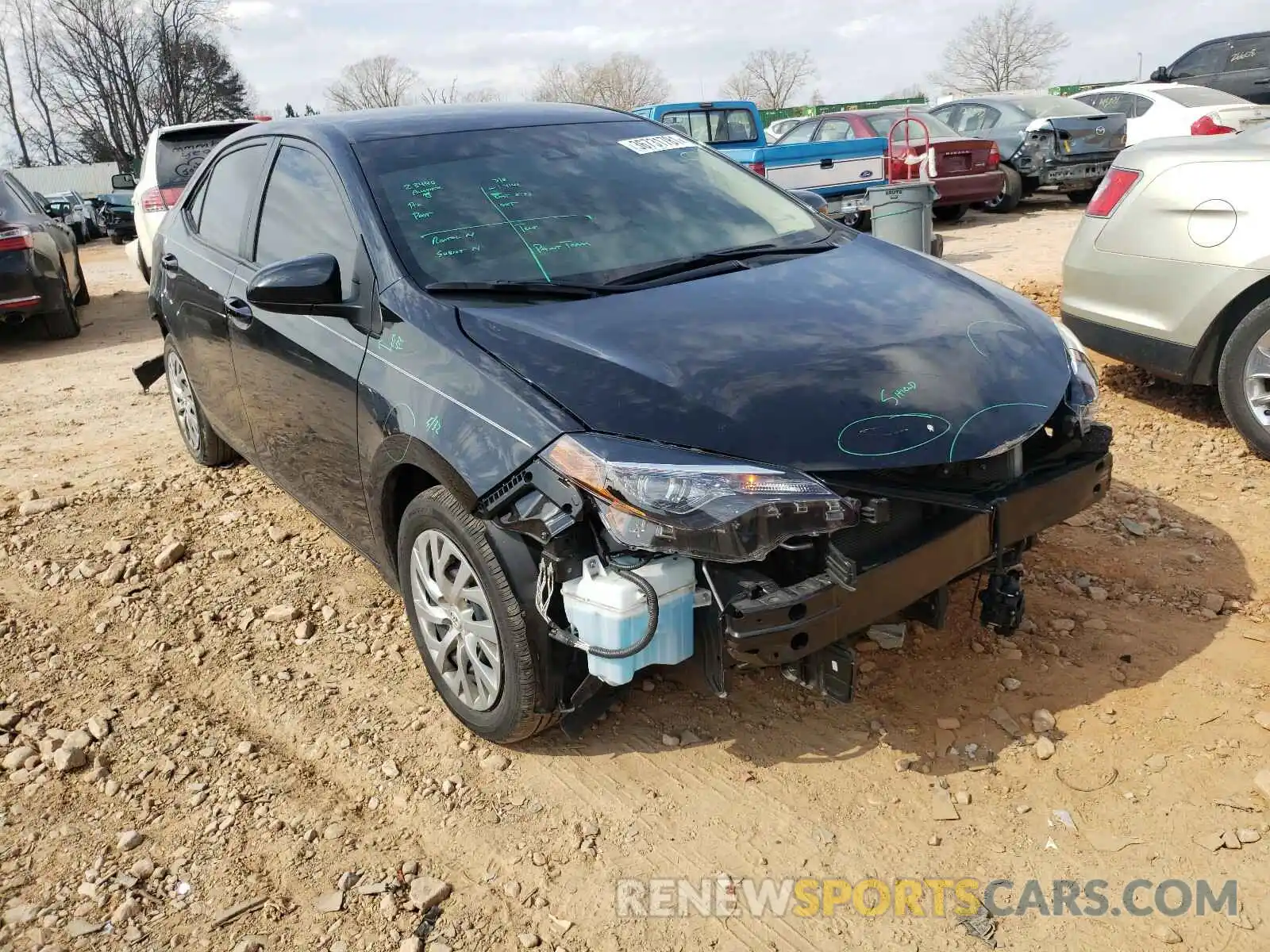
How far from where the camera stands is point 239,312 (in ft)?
13.0

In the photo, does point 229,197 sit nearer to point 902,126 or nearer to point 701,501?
point 701,501

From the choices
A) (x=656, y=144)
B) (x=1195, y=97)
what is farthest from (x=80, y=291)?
(x=1195, y=97)

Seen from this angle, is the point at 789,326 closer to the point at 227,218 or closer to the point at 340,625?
the point at 340,625

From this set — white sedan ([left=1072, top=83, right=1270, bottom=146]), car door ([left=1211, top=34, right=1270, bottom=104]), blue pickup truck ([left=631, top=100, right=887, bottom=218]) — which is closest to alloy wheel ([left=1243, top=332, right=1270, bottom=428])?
blue pickup truck ([left=631, top=100, right=887, bottom=218])

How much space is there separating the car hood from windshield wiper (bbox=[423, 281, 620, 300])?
0.07 meters

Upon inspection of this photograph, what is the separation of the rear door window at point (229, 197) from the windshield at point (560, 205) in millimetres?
915

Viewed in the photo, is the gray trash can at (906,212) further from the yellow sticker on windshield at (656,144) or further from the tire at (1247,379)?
the yellow sticker on windshield at (656,144)

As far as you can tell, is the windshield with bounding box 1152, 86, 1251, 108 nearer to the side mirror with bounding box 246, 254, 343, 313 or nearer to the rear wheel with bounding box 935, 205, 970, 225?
the rear wheel with bounding box 935, 205, 970, 225

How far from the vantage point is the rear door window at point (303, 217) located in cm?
333

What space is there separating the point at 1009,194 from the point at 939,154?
2.10m

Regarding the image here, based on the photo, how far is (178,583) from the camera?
14.0ft

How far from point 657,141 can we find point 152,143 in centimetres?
813

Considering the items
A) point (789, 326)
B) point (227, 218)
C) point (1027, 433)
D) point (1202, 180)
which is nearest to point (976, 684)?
point (1027, 433)

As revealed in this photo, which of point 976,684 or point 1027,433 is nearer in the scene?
point 1027,433
